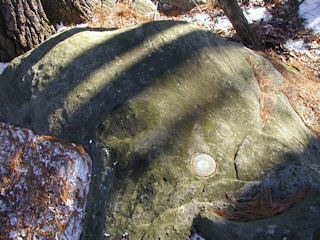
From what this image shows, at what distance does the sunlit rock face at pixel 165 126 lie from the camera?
271 centimetres

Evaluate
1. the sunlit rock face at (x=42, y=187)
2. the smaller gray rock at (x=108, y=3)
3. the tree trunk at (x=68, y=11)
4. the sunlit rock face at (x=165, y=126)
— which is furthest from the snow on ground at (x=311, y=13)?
the sunlit rock face at (x=42, y=187)

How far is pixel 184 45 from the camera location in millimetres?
4062

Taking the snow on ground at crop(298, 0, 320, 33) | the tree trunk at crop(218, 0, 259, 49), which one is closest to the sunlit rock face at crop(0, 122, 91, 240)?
the tree trunk at crop(218, 0, 259, 49)

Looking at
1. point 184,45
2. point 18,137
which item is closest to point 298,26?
point 184,45

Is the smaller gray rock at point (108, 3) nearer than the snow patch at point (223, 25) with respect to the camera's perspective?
Yes

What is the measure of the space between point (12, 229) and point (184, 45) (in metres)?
3.18

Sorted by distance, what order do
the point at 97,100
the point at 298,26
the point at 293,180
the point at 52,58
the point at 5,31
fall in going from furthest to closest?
the point at 298,26
the point at 5,31
the point at 52,58
the point at 97,100
the point at 293,180

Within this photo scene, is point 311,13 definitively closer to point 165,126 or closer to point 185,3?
point 185,3

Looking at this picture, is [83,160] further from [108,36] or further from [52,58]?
[108,36]

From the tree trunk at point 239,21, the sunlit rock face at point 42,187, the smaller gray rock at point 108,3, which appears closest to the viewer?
the sunlit rock face at point 42,187

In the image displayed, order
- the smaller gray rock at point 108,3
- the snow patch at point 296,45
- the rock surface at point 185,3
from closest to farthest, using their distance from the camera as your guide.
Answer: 1. the snow patch at point 296,45
2. the smaller gray rock at point 108,3
3. the rock surface at point 185,3

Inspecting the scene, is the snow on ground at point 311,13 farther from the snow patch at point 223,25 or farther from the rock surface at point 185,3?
the rock surface at point 185,3

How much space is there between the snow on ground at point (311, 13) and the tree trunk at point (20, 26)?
601 cm

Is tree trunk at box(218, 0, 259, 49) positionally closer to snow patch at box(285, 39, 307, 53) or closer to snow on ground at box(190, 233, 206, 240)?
snow patch at box(285, 39, 307, 53)
